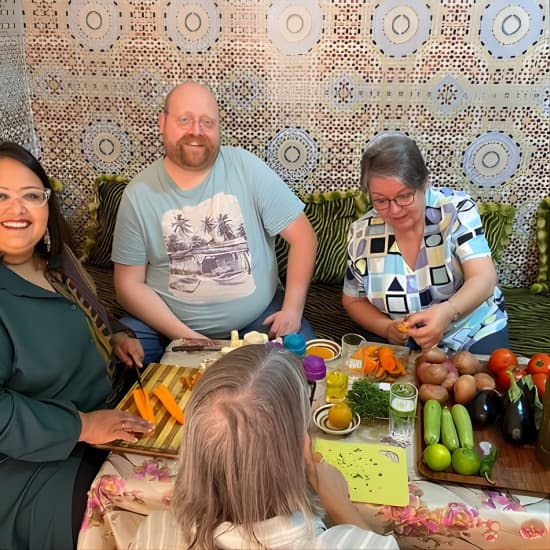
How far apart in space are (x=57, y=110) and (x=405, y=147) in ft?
6.74

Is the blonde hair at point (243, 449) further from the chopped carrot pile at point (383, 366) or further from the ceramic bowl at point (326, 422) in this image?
the chopped carrot pile at point (383, 366)

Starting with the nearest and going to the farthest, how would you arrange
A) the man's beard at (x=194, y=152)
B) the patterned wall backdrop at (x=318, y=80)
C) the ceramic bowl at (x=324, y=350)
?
the ceramic bowl at (x=324, y=350)
the man's beard at (x=194, y=152)
the patterned wall backdrop at (x=318, y=80)

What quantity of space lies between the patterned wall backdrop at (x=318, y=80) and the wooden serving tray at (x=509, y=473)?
1861 millimetres

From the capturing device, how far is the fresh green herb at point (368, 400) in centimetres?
147

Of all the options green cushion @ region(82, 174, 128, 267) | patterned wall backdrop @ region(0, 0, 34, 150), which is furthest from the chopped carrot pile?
patterned wall backdrop @ region(0, 0, 34, 150)

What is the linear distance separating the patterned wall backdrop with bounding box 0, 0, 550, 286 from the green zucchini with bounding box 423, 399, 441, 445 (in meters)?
1.78

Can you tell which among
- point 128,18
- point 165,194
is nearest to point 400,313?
point 165,194

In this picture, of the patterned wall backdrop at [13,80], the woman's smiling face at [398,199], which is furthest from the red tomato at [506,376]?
the patterned wall backdrop at [13,80]

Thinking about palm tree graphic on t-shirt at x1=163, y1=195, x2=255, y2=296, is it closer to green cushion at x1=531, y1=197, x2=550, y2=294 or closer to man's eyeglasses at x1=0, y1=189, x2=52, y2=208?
man's eyeglasses at x1=0, y1=189, x2=52, y2=208

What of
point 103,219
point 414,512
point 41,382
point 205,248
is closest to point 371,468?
point 414,512

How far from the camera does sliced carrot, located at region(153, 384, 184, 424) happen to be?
146 centimetres

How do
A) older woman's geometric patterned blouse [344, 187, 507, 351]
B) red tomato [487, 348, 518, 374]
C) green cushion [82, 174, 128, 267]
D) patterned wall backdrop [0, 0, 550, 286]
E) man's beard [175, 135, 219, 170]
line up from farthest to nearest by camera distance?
green cushion [82, 174, 128, 267] → patterned wall backdrop [0, 0, 550, 286] → man's beard [175, 135, 219, 170] → older woman's geometric patterned blouse [344, 187, 507, 351] → red tomato [487, 348, 518, 374]

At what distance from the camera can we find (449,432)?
136cm

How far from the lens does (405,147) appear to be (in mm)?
1919
